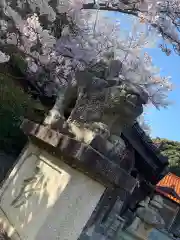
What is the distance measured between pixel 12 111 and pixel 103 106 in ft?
13.2

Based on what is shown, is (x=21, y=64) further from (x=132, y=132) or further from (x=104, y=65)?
(x=132, y=132)

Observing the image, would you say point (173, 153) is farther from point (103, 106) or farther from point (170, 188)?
point (103, 106)

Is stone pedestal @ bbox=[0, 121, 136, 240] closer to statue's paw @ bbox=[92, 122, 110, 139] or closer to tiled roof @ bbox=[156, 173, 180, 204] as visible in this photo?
statue's paw @ bbox=[92, 122, 110, 139]

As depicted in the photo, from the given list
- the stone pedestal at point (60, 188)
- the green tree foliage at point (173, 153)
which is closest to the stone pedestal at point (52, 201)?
the stone pedestal at point (60, 188)

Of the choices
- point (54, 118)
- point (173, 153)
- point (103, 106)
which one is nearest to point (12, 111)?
point (54, 118)

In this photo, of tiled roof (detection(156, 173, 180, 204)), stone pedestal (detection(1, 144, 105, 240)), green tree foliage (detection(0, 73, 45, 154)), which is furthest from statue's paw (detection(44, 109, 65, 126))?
tiled roof (detection(156, 173, 180, 204))

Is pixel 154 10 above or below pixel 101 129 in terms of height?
above

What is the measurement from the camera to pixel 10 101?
670 cm

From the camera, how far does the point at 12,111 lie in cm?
695

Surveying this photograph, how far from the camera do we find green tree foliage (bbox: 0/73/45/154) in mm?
6176

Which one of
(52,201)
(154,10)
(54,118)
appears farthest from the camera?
(154,10)

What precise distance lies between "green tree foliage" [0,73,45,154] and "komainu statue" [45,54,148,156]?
2.40m

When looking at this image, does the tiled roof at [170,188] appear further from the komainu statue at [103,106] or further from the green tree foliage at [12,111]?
the komainu statue at [103,106]

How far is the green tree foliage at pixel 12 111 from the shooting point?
243 inches
